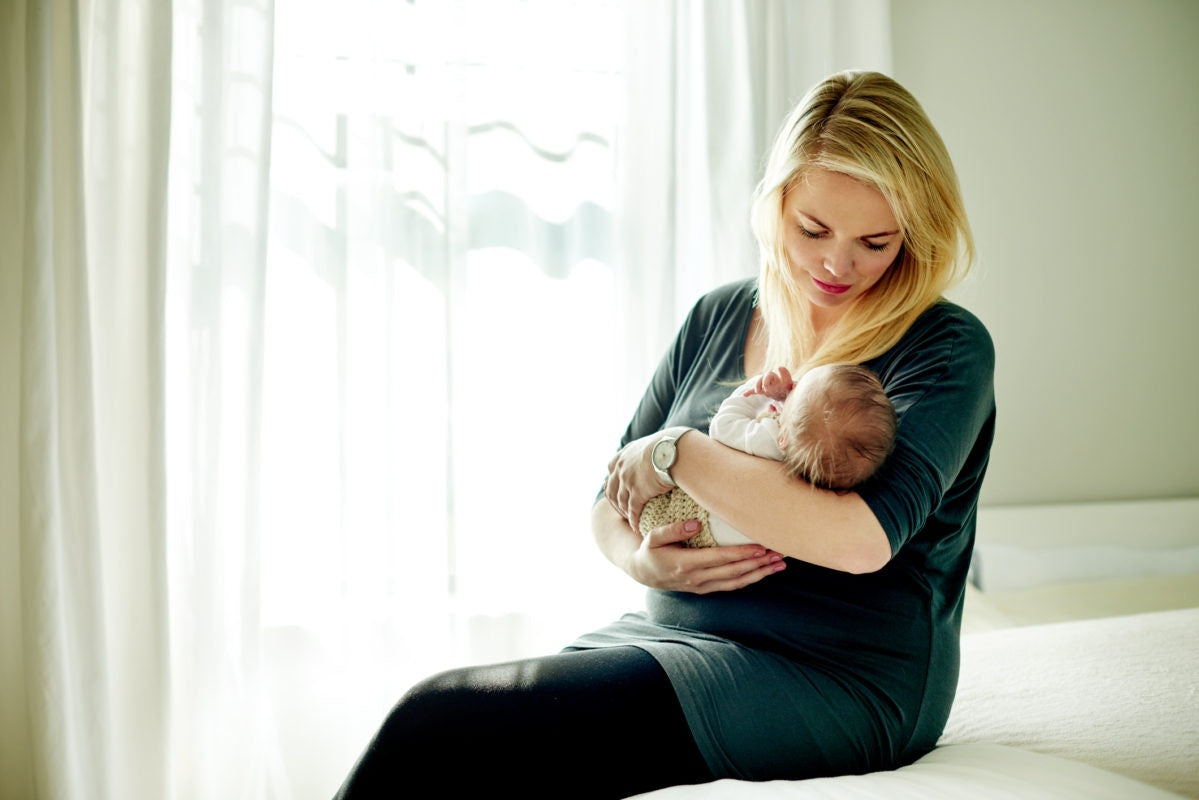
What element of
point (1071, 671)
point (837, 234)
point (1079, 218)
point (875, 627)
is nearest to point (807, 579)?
point (875, 627)

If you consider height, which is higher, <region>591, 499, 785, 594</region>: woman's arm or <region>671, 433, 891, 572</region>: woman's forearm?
Result: <region>671, 433, 891, 572</region>: woman's forearm

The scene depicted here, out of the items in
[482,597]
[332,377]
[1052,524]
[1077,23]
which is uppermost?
Answer: [1077,23]

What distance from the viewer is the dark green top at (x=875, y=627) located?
1072mm

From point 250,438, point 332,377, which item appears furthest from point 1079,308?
point 250,438

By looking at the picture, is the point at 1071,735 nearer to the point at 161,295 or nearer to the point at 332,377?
the point at 332,377

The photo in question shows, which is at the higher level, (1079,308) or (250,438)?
(1079,308)

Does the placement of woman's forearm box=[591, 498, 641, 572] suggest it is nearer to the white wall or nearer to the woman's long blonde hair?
the woman's long blonde hair

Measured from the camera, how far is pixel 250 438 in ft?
6.45

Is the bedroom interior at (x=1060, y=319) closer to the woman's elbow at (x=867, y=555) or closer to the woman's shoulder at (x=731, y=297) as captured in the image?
the woman's shoulder at (x=731, y=297)

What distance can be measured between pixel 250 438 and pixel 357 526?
12.7 inches

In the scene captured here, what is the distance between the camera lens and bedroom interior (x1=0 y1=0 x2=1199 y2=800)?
6.75 feet

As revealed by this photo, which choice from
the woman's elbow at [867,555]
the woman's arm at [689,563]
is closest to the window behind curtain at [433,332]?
the woman's arm at [689,563]

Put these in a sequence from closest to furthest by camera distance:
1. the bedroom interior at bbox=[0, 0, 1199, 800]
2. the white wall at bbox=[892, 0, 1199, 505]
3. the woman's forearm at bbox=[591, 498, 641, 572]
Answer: the woman's forearm at bbox=[591, 498, 641, 572], the bedroom interior at bbox=[0, 0, 1199, 800], the white wall at bbox=[892, 0, 1199, 505]

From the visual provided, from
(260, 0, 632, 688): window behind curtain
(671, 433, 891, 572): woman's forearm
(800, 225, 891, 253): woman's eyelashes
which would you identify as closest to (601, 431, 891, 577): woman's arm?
(671, 433, 891, 572): woman's forearm
